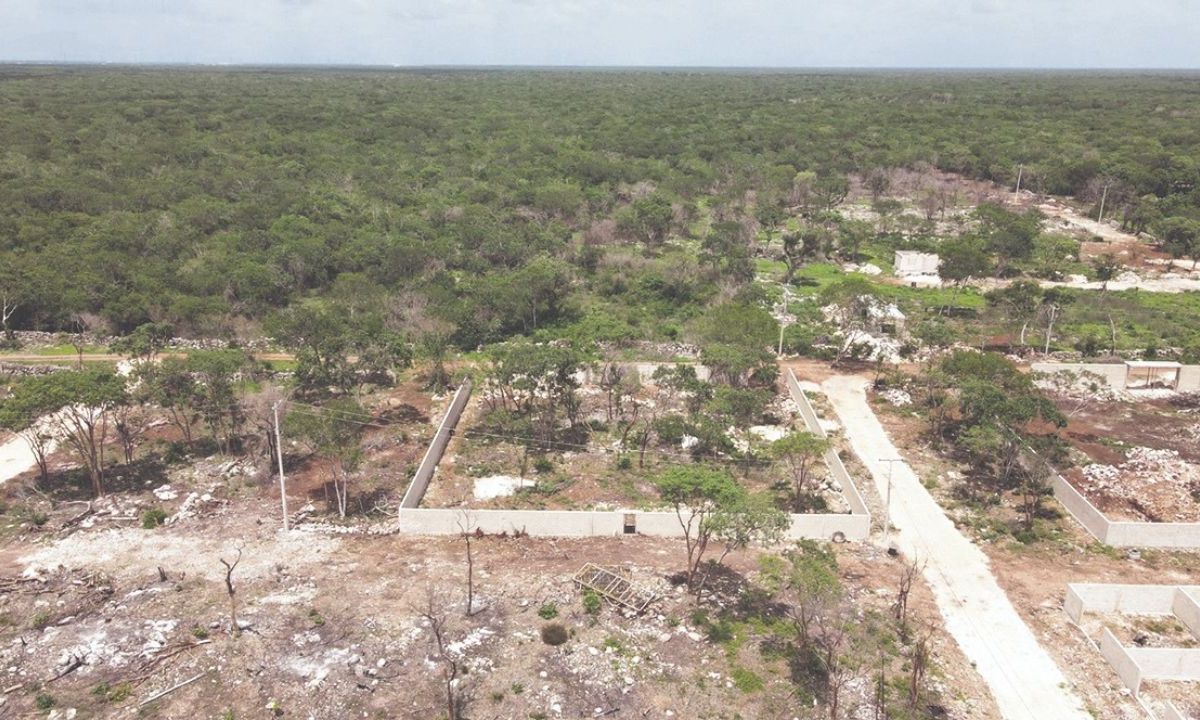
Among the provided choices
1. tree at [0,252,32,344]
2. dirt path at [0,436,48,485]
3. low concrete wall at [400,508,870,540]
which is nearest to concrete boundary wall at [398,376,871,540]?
low concrete wall at [400,508,870,540]

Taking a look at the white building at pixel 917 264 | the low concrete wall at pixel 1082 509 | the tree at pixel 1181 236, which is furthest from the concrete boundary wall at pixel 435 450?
the tree at pixel 1181 236

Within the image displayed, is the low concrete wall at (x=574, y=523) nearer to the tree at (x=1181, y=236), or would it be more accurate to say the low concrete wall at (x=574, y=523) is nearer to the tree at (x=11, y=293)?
the tree at (x=11, y=293)

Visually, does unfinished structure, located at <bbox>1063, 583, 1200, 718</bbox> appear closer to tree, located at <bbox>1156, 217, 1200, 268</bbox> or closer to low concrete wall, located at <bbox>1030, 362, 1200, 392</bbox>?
low concrete wall, located at <bbox>1030, 362, 1200, 392</bbox>

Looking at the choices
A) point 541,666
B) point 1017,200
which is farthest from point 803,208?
point 541,666

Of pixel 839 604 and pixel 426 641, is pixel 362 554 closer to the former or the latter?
pixel 426 641

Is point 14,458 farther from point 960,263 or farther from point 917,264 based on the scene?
point 917,264

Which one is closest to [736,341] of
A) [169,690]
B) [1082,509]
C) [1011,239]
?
[1082,509]
